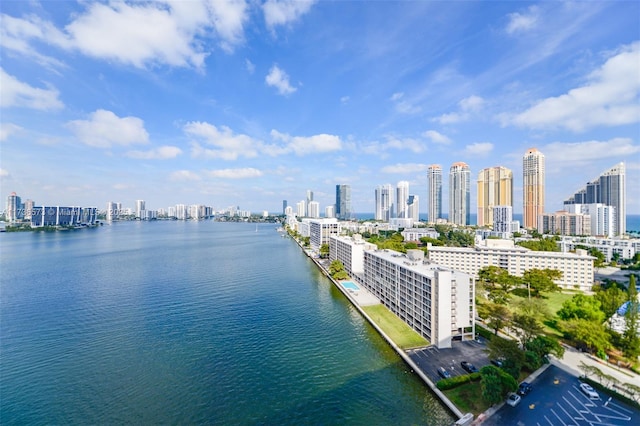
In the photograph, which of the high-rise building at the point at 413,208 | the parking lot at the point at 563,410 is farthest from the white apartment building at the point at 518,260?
the high-rise building at the point at 413,208

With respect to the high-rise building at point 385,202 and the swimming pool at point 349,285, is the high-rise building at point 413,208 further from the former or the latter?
the swimming pool at point 349,285

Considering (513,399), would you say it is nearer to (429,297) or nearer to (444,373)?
(444,373)

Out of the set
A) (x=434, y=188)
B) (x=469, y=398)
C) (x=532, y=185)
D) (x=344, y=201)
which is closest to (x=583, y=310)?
(x=469, y=398)

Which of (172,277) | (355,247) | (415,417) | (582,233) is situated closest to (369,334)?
(415,417)

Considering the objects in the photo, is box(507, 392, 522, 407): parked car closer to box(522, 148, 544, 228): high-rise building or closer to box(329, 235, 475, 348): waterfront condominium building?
box(329, 235, 475, 348): waterfront condominium building

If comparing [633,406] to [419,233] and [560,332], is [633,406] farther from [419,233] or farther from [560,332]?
Answer: [419,233]
